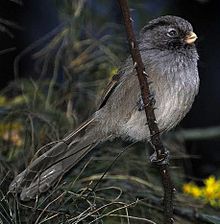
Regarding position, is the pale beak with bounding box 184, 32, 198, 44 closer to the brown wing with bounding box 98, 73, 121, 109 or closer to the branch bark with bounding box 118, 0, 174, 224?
the brown wing with bounding box 98, 73, 121, 109

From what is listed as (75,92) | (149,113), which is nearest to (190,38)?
(75,92)

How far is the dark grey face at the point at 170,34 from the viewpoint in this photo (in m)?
5.01

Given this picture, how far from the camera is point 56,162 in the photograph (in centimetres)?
470

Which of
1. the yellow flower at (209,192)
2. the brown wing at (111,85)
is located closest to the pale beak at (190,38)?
the brown wing at (111,85)

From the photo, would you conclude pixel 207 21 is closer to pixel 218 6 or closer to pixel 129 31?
pixel 218 6

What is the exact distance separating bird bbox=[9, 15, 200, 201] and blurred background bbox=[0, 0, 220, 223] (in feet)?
0.40

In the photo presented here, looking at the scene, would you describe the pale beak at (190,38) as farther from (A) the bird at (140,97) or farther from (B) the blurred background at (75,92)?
(B) the blurred background at (75,92)

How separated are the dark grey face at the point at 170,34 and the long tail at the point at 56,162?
2.33 feet

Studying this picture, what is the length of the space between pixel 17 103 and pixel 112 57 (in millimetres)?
810

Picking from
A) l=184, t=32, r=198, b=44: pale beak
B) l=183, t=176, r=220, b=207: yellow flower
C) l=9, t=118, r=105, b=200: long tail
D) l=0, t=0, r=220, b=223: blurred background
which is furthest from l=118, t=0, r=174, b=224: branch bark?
l=184, t=32, r=198, b=44: pale beak

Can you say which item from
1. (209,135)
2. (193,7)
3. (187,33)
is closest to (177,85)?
(187,33)

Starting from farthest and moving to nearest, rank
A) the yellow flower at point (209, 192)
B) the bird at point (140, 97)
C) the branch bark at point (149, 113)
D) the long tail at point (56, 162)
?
the yellow flower at point (209, 192)
the bird at point (140, 97)
the long tail at point (56, 162)
the branch bark at point (149, 113)

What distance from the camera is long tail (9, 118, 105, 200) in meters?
4.30

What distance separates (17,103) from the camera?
531 centimetres
